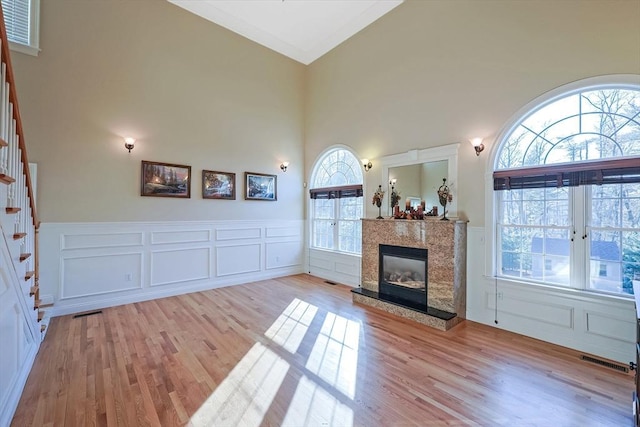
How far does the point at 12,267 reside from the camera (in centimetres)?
223

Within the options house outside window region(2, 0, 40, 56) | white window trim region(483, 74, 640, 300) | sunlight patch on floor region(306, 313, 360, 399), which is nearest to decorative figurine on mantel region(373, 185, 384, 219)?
white window trim region(483, 74, 640, 300)

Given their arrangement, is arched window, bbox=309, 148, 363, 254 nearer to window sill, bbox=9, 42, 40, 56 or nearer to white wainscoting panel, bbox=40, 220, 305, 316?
white wainscoting panel, bbox=40, 220, 305, 316

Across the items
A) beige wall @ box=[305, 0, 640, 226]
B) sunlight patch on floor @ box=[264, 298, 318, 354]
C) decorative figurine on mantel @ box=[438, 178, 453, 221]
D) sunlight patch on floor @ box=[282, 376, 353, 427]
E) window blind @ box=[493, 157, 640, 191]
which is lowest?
sunlight patch on floor @ box=[282, 376, 353, 427]

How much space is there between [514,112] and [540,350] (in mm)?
2826

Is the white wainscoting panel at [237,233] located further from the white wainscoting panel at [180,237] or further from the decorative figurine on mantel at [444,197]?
the decorative figurine on mantel at [444,197]

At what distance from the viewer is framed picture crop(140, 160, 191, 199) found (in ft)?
14.9

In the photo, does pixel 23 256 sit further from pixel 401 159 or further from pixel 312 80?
pixel 312 80

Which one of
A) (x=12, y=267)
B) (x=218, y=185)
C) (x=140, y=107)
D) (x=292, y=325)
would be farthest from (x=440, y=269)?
(x=140, y=107)

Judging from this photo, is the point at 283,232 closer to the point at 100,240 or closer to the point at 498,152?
the point at 100,240

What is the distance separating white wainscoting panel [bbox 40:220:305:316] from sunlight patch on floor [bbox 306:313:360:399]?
2.62m

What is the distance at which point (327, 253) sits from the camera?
237 inches

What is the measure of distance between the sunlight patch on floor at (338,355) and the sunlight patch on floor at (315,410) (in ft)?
0.49

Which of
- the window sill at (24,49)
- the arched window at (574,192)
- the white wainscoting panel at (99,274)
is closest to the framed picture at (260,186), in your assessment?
the white wainscoting panel at (99,274)

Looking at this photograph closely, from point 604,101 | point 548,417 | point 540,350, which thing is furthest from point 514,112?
point 548,417
